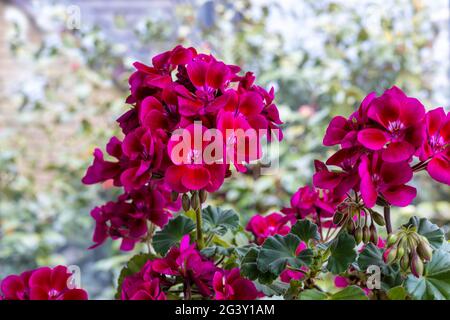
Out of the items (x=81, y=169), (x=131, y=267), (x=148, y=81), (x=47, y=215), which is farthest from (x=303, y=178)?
(x=148, y=81)

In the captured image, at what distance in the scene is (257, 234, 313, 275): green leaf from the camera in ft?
1.49

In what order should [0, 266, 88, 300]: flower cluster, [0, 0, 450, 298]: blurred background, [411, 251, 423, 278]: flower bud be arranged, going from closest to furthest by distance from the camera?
[411, 251, 423, 278]: flower bud → [0, 266, 88, 300]: flower cluster → [0, 0, 450, 298]: blurred background

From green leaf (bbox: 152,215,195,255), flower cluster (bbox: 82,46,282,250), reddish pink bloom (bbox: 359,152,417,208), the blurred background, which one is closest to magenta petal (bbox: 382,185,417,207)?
reddish pink bloom (bbox: 359,152,417,208)

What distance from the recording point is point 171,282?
540 mm

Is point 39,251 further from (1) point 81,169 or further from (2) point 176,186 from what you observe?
(2) point 176,186

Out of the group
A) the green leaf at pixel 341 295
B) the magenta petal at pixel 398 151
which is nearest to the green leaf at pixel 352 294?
the green leaf at pixel 341 295

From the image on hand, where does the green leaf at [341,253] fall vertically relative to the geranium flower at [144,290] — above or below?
above

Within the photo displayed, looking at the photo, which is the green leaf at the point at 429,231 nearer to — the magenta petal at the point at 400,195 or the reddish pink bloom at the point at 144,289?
the magenta petal at the point at 400,195

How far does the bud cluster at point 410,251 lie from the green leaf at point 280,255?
0.23 ft

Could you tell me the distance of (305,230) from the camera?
0.50 meters

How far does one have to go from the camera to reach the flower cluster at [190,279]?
489mm

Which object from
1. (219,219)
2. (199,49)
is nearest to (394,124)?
(219,219)

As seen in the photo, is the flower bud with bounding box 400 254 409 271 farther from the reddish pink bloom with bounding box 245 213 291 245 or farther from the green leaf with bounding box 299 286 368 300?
the reddish pink bloom with bounding box 245 213 291 245
